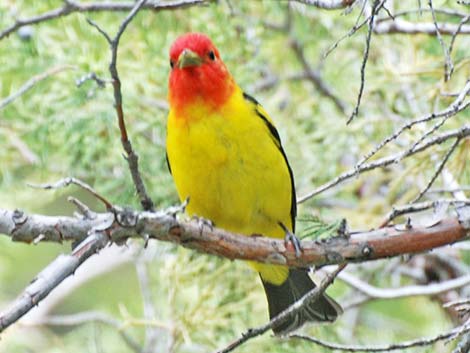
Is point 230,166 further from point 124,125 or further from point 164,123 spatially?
point 164,123

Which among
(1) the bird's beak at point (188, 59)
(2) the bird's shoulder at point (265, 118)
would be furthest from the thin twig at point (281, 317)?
(1) the bird's beak at point (188, 59)

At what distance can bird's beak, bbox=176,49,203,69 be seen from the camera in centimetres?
417

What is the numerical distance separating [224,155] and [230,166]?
5cm

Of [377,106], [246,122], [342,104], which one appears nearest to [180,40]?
[246,122]

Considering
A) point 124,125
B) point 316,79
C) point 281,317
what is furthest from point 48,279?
point 316,79

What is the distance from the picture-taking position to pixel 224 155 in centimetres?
392

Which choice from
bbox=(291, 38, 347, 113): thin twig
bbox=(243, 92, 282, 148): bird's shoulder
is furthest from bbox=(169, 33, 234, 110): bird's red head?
bbox=(291, 38, 347, 113): thin twig

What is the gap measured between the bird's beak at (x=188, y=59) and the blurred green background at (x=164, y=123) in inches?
33.6

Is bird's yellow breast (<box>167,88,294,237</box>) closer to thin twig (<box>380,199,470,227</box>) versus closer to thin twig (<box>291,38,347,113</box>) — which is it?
thin twig (<box>380,199,470,227</box>)

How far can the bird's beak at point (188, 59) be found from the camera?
4.17 meters

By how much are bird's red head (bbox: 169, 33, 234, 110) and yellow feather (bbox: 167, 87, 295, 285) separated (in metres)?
0.05

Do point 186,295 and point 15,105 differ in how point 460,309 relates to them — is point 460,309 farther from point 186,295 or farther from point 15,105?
point 15,105

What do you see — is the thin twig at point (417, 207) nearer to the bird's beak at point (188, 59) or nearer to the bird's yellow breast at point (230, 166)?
the bird's yellow breast at point (230, 166)

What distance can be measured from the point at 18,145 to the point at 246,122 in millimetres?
2507
